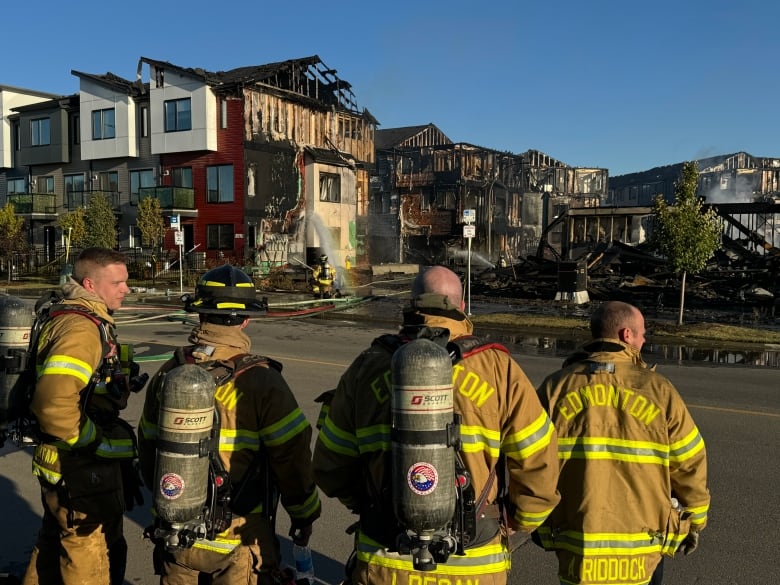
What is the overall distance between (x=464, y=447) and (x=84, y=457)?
6.95ft

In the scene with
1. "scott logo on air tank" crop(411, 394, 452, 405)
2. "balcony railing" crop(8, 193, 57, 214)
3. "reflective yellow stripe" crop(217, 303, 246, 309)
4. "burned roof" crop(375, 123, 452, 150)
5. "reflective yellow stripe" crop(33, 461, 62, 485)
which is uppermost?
"burned roof" crop(375, 123, 452, 150)

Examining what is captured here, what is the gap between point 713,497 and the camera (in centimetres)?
521

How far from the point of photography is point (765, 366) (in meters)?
11.7

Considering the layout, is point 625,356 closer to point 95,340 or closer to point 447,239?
point 95,340

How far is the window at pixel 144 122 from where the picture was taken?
35156mm

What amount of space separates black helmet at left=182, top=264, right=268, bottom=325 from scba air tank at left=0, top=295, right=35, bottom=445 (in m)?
1.29

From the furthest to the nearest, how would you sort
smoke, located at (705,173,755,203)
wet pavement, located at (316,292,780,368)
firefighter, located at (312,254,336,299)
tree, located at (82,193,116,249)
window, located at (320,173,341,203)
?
smoke, located at (705,173,755,203) < window, located at (320,173,341,203) < tree, located at (82,193,116,249) < firefighter, located at (312,254,336,299) < wet pavement, located at (316,292,780,368)

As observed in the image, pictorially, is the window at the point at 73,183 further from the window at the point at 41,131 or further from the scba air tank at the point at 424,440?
the scba air tank at the point at 424,440

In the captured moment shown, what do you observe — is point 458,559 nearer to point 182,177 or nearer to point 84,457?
point 84,457

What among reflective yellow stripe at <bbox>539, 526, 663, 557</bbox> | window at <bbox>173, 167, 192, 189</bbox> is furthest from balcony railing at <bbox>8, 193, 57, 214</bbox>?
reflective yellow stripe at <bbox>539, 526, 663, 557</bbox>

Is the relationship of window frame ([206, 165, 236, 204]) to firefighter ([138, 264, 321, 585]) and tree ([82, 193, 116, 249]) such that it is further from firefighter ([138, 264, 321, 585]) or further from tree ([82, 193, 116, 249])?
firefighter ([138, 264, 321, 585])

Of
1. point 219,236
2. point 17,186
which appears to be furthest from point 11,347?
point 17,186

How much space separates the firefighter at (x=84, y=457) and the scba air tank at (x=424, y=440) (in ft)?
5.96

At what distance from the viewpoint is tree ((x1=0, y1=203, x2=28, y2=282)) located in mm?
32312
